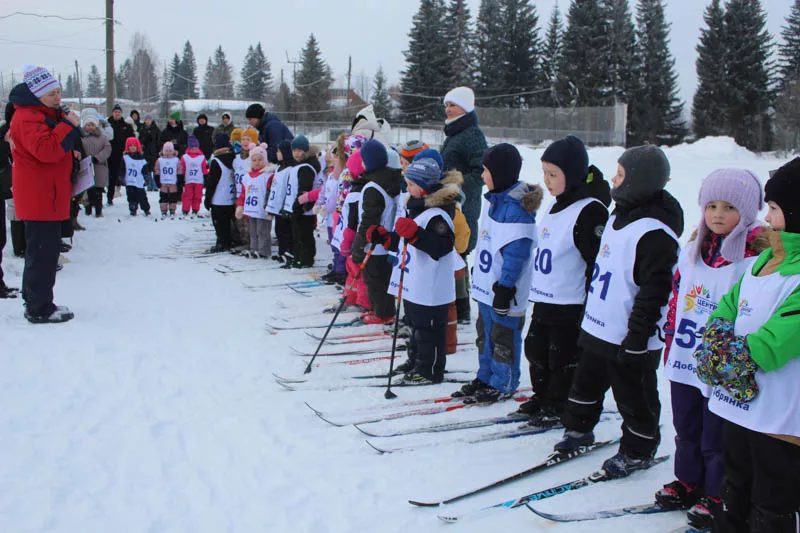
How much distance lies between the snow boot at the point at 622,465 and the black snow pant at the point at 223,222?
7872mm

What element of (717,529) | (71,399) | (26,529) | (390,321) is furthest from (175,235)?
A: (717,529)

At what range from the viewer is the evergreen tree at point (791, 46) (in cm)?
4073

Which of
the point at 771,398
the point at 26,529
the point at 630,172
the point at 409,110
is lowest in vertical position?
the point at 26,529

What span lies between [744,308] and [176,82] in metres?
94.7

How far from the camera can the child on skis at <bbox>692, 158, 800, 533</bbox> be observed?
2.15 metres

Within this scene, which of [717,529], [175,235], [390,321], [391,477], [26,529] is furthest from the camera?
[175,235]

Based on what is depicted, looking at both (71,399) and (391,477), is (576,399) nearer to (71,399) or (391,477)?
(391,477)

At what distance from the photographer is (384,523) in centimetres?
286

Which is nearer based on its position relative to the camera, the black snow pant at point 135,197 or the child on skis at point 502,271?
the child on skis at point 502,271

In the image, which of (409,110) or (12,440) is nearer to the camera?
(12,440)

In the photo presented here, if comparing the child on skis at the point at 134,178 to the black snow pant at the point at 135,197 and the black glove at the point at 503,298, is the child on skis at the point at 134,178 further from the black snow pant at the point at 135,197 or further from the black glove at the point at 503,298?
the black glove at the point at 503,298

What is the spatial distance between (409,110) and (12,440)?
42535 millimetres

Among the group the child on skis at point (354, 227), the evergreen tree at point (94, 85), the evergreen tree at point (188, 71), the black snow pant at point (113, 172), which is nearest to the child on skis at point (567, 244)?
the child on skis at point (354, 227)

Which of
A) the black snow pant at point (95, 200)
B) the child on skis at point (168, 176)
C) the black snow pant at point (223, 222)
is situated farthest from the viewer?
the child on skis at point (168, 176)
